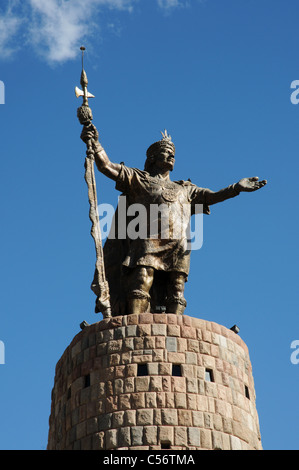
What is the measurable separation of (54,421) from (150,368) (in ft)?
10.4

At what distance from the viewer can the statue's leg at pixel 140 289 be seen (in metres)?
27.2

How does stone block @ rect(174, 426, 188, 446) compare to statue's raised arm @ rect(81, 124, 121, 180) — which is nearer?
stone block @ rect(174, 426, 188, 446)

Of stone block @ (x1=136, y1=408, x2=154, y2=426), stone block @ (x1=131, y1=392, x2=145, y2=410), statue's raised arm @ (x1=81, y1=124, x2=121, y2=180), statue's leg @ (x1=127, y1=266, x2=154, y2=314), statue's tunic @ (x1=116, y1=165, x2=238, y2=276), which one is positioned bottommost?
stone block @ (x1=136, y1=408, x2=154, y2=426)

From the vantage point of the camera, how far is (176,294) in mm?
27703

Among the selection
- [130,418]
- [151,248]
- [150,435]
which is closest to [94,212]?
[151,248]

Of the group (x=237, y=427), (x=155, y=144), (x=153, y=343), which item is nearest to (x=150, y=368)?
(x=153, y=343)

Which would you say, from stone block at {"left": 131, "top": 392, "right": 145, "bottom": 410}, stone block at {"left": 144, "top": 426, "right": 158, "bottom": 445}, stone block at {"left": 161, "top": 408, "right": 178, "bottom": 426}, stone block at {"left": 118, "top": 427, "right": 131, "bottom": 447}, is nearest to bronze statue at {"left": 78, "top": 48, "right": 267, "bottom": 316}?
stone block at {"left": 131, "top": 392, "right": 145, "bottom": 410}

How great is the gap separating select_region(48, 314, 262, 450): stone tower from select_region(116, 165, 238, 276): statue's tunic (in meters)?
1.98

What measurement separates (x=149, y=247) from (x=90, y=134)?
319cm

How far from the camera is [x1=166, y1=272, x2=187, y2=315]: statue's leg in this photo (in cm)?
2759

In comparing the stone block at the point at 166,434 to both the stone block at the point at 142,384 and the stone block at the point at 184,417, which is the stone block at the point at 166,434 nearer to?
the stone block at the point at 184,417

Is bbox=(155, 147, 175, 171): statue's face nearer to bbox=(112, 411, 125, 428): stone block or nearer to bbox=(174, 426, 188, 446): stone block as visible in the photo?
bbox=(112, 411, 125, 428): stone block

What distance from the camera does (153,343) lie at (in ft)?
84.1

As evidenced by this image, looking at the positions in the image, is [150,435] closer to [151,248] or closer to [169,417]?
[169,417]
